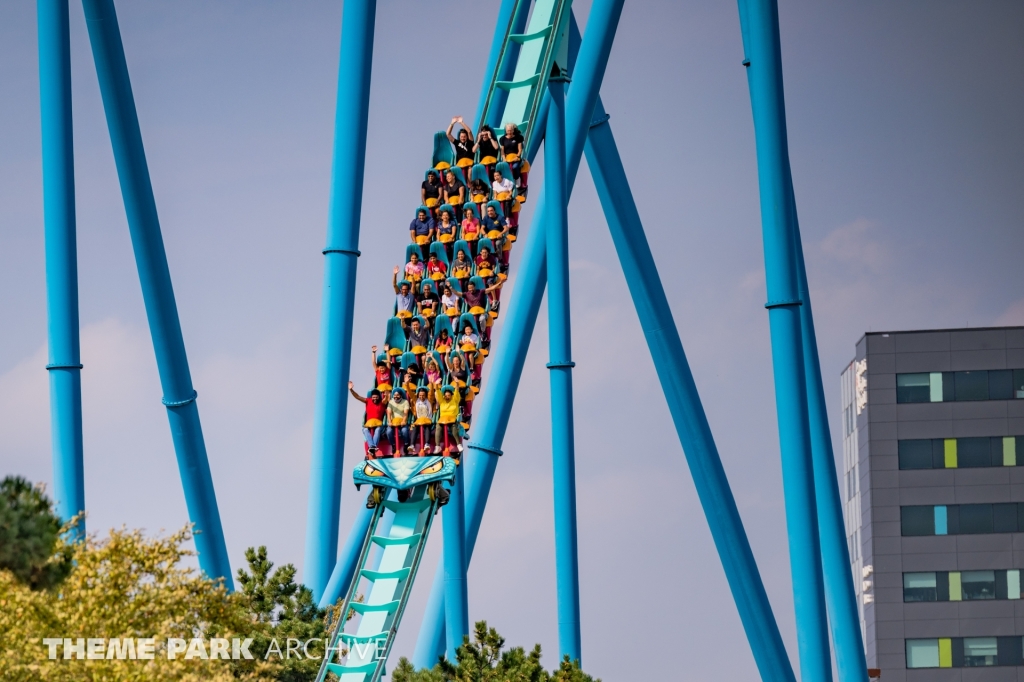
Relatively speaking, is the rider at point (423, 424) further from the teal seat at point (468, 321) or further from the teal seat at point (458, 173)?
the teal seat at point (458, 173)

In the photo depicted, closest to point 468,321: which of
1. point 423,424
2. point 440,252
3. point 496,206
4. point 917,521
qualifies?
point 440,252

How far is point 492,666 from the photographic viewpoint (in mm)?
12836

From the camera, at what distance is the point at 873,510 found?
135ft

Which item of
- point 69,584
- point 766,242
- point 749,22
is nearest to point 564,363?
point 766,242

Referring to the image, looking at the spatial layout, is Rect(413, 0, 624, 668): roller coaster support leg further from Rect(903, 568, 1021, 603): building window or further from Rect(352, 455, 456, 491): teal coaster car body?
Rect(903, 568, 1021, 603): building window

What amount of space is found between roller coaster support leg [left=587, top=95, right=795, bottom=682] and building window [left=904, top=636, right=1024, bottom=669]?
24.3 meters

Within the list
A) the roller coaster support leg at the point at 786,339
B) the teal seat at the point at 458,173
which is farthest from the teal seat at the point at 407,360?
the roller coaster support leg at the point at 786,339

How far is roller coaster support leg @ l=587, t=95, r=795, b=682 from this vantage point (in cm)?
1648

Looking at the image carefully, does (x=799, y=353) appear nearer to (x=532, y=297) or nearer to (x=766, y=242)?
(x=766, y=242)

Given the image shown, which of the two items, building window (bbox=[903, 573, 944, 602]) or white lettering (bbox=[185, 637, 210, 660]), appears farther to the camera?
building window (bbox=[903, 573, 944, 602])

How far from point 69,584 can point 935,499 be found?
32308 mm

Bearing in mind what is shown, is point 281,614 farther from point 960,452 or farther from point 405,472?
point 960,452

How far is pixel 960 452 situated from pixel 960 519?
149 cm

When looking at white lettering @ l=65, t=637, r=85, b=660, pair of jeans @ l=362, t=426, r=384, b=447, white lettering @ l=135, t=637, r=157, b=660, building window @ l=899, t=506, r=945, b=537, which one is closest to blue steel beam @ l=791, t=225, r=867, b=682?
pair of jeans @ l=362, t=426, r=384, b=447
